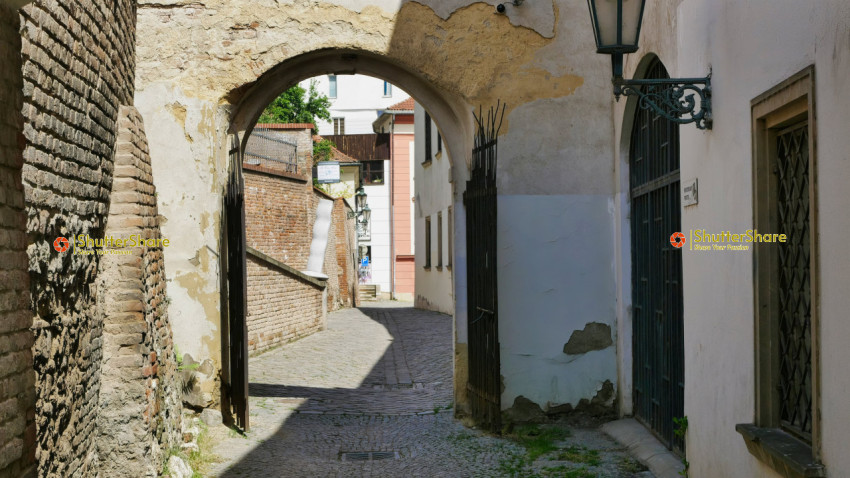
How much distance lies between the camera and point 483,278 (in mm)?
8648

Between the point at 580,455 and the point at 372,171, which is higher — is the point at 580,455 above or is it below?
below

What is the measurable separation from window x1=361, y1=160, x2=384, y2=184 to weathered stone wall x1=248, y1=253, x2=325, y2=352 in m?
30.0

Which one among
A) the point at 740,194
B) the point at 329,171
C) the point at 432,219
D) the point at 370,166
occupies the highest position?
the point at 370,166

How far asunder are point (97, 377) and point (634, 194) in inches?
204

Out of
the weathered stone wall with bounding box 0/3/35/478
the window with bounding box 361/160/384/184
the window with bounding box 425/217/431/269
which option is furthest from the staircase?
the weathered stone wall with bounding box 0/3/35/478

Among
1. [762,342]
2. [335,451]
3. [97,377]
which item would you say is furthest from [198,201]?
[762,342]

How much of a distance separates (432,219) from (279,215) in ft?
18.1

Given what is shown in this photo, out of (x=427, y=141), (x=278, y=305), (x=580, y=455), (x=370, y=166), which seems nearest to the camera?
(x=580, y=455)

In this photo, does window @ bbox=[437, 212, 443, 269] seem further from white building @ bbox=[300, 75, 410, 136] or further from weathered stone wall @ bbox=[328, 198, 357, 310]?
white building @ bbox=[300, 75, 410, 136]

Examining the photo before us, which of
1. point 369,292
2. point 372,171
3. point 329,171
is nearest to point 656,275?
point 329,171

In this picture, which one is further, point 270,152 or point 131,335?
point 270,152

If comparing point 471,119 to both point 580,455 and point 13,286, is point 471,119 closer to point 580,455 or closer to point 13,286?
point 580,455

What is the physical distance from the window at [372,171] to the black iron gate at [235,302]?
39.7 meters

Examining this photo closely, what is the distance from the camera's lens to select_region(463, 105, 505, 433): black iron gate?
836 centimetres
